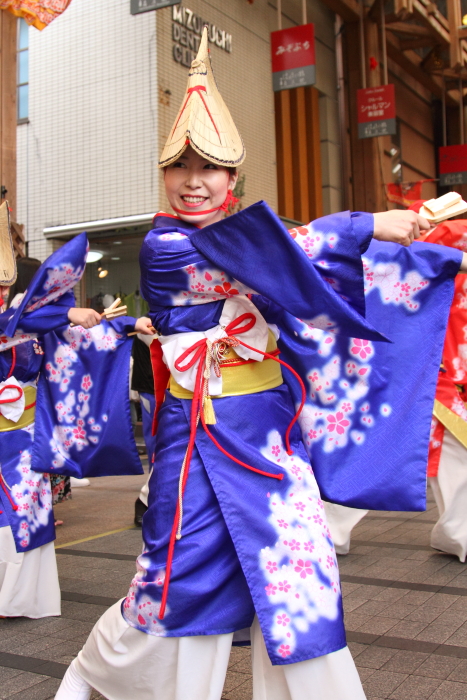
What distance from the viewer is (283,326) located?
2.27 metres

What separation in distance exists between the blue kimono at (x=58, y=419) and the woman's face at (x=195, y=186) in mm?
1476

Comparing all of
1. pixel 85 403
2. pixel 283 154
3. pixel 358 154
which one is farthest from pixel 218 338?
pixel 358 154

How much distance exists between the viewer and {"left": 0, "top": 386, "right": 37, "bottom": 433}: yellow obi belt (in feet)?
12.1

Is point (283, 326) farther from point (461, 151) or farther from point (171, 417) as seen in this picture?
point (461, 151)

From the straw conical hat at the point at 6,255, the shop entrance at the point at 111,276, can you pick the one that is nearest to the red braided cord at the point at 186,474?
the straw conical hat at the point at 6,255

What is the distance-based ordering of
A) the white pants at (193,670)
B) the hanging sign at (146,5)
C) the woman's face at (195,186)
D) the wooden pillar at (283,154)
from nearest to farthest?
the white pants at (193,670) → the woman's face at (195,186) → the hanging sign at (146,5) → the wooden pillar at (283,154)

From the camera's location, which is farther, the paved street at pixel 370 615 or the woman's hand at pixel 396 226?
the paved street at pixel 370 615

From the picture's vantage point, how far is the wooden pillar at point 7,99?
6.60m

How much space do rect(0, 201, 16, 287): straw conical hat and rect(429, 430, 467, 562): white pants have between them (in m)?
2.65

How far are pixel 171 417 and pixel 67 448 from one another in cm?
163

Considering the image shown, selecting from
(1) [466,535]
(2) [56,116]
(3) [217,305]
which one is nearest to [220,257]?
(3) [217,305]

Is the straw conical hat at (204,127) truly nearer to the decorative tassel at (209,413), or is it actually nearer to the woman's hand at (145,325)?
the decorative tassel at (209,413)

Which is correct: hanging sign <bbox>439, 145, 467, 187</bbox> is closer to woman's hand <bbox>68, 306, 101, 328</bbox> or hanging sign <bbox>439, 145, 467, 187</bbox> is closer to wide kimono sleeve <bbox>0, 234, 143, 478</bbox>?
wide kimono sleeve <bbox>0, 234, 143, 478</bbox>

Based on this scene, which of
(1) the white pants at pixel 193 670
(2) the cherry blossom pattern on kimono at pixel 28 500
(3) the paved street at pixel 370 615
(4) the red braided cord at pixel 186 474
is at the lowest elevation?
(3) the paved street at pixel 370 615
